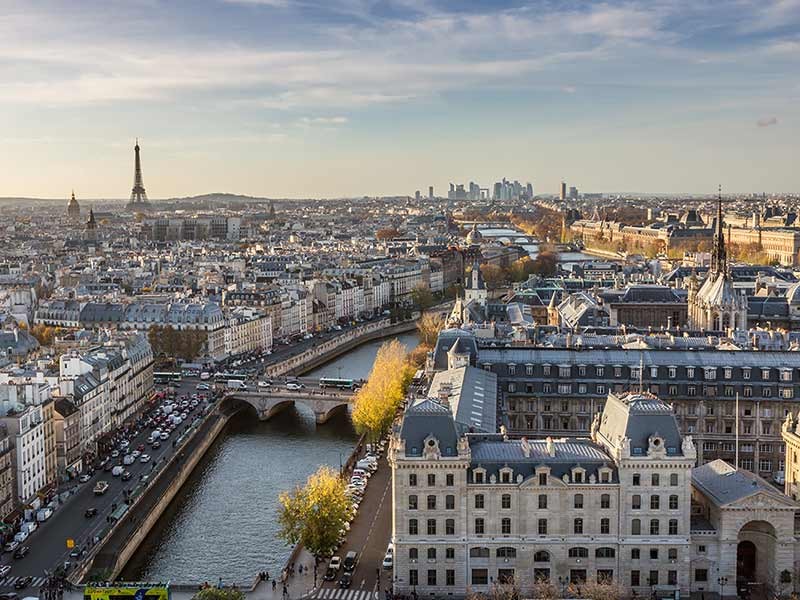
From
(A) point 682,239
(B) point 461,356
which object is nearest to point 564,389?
(B) point 461,356

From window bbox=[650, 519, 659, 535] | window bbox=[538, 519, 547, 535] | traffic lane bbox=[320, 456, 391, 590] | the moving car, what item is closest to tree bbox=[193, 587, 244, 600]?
traffic lane bbox=[320, 456, 391, 590]

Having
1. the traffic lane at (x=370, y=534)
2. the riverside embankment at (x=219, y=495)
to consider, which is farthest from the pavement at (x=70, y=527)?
the traffic lane at (x=370, y=534)

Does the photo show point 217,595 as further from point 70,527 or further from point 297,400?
point 297,400

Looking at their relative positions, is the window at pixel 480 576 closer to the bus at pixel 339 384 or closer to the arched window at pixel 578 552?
the arched window at pixel 578 552

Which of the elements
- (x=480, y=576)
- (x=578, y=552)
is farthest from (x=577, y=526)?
(x=480, y=576)

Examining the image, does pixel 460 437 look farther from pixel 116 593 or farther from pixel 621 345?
pixel 621 345

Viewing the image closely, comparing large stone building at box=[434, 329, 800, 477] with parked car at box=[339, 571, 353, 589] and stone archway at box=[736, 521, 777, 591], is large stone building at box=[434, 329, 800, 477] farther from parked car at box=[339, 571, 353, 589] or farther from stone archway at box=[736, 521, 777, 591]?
parked car at box=[339, 571, 353, 589]
